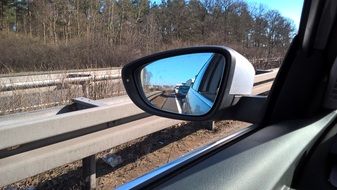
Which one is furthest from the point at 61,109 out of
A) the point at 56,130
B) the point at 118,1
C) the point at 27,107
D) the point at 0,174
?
the point at 118,1

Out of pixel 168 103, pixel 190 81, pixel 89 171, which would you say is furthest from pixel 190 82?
pixel 89 171

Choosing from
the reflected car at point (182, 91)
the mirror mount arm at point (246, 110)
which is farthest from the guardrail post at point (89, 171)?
the mirror mount arm at point (246, 110)

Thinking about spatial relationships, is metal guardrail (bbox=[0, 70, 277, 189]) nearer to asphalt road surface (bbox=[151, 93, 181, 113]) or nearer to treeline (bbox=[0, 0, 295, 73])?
asphalt road surface (bbox=[151, 93, 181, 113])

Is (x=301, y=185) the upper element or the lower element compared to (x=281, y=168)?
lower

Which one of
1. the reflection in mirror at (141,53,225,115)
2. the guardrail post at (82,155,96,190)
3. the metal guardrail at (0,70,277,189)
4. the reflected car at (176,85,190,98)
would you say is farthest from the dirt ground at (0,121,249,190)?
the reflected car at (176,85,190,98)

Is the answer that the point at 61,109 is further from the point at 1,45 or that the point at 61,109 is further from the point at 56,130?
the point at 1,45

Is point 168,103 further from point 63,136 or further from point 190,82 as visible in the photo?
point 63,136

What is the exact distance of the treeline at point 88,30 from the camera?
1088 inches

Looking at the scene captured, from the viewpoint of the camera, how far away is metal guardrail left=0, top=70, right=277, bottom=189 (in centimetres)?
364

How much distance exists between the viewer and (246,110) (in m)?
2.11

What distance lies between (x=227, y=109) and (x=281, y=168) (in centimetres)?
38

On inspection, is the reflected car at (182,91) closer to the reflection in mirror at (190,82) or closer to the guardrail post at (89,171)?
the reflection in mirror at (190,82)

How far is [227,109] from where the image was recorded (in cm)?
203

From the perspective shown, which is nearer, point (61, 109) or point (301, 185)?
point (301, 185)
